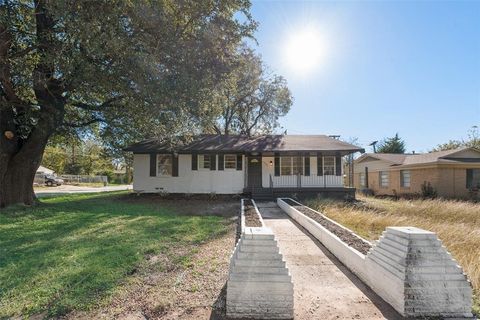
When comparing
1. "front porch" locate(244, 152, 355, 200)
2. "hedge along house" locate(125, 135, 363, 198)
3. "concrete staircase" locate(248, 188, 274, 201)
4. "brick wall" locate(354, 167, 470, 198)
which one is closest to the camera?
"concrete staircase" locate(248, 188, 274, 201)

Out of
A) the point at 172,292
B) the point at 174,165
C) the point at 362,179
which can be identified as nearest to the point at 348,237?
the point at 172,292

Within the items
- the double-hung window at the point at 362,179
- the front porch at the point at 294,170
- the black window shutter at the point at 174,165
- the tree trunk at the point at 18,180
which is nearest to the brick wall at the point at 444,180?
the double-hung window at the point at 362,179

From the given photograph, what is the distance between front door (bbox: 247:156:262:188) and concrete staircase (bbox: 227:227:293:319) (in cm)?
1429

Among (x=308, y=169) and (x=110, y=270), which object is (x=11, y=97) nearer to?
(x=110, y=270)

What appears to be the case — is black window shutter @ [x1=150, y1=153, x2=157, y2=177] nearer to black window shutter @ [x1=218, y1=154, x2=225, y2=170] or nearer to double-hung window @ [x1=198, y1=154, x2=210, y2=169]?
double-hung window @ [x1=198, y1=154, x2=210, y2=169]

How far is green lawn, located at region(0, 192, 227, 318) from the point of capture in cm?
394

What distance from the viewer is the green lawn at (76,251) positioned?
12.9 ft

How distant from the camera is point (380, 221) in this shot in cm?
917

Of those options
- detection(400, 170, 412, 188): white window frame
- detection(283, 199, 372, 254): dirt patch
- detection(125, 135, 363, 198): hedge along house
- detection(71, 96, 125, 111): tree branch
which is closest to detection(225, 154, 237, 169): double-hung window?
detection(125, 135, 363, 198): hedge along house

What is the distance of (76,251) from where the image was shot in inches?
230

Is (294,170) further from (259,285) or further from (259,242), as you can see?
(259,285)

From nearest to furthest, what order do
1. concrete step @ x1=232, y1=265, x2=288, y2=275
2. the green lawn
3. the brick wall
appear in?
concrete step @ x1=232, y1=265, x2=288, y2=275, the green lawn, the brick wall

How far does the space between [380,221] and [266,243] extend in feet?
22.6

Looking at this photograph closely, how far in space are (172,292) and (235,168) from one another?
45.1 feet
